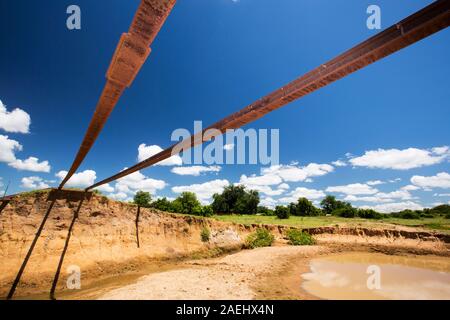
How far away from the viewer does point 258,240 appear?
21.6 meters

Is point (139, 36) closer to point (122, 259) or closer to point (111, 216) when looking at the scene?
point (122, 259)

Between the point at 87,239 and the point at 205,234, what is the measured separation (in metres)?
8.39

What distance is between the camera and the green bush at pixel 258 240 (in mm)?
21033

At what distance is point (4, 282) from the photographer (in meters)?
9.47

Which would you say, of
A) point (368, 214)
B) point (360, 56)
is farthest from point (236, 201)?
point (360, 56)

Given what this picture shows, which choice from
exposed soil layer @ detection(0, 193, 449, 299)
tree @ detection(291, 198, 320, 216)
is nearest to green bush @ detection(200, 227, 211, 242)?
exposed soil layer @ detection(0, 193, 449, 299)

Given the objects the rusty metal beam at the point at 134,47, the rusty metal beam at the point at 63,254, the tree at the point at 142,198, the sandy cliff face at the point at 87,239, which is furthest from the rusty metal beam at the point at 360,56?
the tree at the point at 142,198

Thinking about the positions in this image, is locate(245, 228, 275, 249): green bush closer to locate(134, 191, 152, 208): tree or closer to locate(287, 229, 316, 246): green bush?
locate(287, 229, 316, 246): green bush

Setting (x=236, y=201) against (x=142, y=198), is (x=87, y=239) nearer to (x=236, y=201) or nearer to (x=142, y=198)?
(x=142, y=198)

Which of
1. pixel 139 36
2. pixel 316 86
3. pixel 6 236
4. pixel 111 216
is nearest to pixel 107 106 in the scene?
pixel 139 36

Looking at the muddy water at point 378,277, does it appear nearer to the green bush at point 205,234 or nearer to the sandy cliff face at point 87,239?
the green bush at point 205,234

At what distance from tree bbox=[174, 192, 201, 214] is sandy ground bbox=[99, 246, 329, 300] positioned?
22683mm

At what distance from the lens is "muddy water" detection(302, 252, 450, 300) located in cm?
1012
